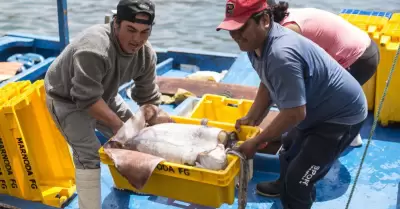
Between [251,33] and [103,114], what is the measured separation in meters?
1.10

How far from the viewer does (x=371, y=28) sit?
5250 millimetres

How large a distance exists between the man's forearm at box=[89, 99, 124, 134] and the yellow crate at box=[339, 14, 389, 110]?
9.21 ft

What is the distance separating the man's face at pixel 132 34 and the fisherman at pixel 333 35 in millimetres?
1040

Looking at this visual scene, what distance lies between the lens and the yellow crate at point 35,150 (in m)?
3.79

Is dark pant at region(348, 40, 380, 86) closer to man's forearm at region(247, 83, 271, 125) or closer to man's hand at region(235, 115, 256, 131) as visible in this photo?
man's forearm at region(247, 83, 271, 125)

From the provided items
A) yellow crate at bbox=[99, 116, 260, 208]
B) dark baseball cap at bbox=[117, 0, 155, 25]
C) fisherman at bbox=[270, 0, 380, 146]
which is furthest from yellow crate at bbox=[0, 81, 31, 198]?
fisherman at bbox=[270, 0, 380, 146]

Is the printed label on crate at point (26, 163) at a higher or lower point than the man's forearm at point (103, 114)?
lower

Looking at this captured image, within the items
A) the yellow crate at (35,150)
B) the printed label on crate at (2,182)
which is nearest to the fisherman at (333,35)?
the yellow crate at (35,150)

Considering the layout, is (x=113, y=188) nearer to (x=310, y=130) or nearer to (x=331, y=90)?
(x=310, y=130)

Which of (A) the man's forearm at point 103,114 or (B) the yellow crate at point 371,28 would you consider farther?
(B) the yellow crate at point 371,28

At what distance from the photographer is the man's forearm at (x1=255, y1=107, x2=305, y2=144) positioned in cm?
292

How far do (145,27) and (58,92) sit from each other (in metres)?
0.77

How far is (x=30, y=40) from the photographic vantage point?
301 inches

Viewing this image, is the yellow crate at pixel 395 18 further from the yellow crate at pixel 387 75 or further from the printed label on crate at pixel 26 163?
the printed label on crate at pixel 26 163
